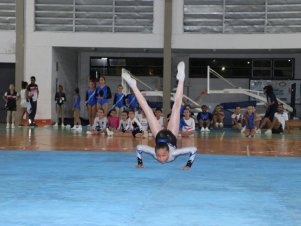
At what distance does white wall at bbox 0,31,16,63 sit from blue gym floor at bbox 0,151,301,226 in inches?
497

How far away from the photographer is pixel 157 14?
21.8 metres

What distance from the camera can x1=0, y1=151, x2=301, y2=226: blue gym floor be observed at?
17.3 ft

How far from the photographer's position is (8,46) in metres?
21.9

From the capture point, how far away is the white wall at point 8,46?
2183 centimetres

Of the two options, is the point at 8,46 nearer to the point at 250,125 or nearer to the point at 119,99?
the point at 119,99

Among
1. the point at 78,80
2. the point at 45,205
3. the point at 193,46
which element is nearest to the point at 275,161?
the point at 45,205

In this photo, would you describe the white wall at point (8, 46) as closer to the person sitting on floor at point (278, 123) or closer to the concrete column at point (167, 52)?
the concrete column at point (167, 52)

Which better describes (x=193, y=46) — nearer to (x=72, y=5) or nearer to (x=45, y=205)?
(x=72, y=5)

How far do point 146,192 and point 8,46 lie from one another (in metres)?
17.2

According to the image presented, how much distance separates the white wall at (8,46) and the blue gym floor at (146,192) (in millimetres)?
12629

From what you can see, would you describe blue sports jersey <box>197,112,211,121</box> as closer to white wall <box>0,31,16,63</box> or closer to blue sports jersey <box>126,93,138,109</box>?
blue sports jersey <box>126,93,138,109</box>

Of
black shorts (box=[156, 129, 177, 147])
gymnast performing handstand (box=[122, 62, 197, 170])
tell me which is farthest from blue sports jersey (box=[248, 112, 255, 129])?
black shorts (box=[156, 129, 177, 147])

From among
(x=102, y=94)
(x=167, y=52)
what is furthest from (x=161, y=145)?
(x=167, y=52)

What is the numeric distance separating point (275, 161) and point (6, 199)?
6250mm
